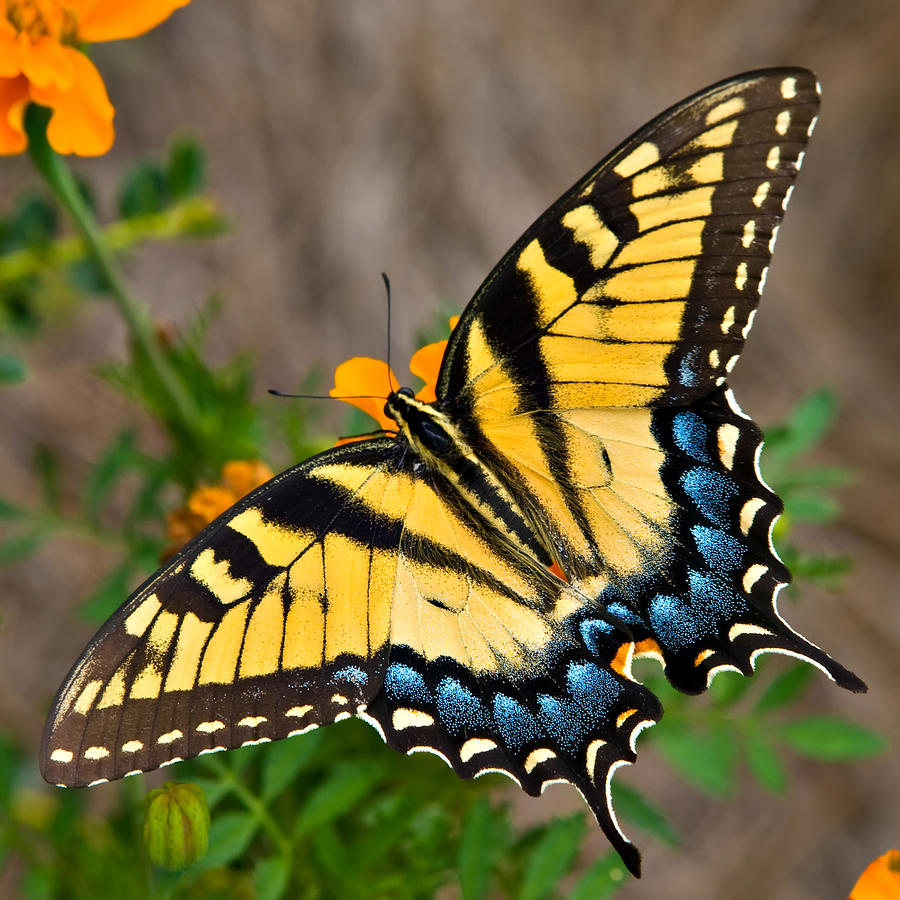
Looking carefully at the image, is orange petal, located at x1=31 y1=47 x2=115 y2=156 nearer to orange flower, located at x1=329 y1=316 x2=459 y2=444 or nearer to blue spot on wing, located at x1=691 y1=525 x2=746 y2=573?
orange flower, located at x1=329 y1=316 x2=459 y2=444

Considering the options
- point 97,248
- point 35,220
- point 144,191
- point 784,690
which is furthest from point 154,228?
A: point 784,690

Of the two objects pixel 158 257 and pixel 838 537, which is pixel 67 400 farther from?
pixel 838 537

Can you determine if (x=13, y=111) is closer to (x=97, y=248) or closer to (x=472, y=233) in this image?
(x=97, y=248)

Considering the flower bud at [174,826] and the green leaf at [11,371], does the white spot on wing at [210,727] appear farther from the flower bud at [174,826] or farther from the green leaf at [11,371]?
the green leaf at [11,371]

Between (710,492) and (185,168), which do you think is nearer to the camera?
(710,492)

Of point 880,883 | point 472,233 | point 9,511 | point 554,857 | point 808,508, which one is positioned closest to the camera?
point 880,883

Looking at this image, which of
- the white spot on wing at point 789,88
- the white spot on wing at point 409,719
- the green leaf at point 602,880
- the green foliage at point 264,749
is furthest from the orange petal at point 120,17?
the green leaf at point 602,880
